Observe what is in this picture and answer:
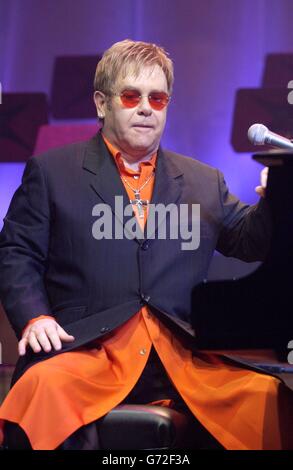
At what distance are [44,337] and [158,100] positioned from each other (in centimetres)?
86

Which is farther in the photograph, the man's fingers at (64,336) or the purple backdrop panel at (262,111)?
the purple backdrop panel at (262,111)

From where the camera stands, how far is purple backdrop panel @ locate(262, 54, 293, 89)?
3863mm

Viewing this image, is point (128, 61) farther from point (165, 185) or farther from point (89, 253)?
point (89, 253)

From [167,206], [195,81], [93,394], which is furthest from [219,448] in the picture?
[195,81]

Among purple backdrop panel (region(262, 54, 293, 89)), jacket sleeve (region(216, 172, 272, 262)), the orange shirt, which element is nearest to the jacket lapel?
jacket sleeve (region(216, 172, 272, 262))

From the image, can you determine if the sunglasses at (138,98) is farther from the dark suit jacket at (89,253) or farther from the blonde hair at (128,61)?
the dark suit jacket at (89,253)

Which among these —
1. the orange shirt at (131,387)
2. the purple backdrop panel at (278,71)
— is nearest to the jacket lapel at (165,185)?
the orange shirt at (131,387)

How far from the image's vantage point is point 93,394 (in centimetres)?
249

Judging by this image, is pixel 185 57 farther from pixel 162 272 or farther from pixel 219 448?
pixel 219 448

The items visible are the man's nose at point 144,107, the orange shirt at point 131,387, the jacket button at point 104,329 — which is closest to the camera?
the orange shirt at point 131,387

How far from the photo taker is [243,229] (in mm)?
2834

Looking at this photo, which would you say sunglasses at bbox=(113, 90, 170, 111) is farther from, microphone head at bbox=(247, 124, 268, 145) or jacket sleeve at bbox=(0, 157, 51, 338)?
microphone head at bbox=(247, 124, 268, 145)

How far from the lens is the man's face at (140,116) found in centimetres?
278
